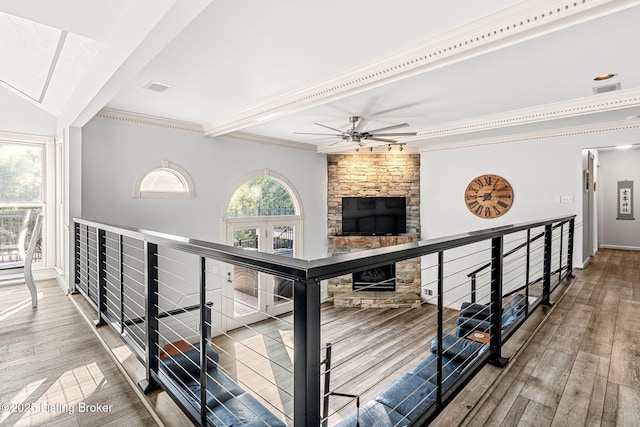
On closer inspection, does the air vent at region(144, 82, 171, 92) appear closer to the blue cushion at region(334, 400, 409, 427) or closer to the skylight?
the skylight

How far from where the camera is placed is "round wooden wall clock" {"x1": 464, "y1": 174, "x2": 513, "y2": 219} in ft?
20.0

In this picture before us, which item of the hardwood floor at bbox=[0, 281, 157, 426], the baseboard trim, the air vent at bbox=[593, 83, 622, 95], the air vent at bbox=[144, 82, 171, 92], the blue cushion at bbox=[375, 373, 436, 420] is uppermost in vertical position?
the air vent at bbox=[593, 83, 622, 95]

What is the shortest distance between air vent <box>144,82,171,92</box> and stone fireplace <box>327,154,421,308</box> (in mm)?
4364

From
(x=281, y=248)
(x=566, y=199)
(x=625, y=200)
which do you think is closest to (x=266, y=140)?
(x=281, y=248)

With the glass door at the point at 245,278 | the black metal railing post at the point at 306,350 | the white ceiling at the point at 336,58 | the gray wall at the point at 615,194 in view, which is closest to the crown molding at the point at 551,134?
the white ceiling at the point at 336,58

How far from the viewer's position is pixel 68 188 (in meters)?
3.75

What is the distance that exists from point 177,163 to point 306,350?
4899 mm

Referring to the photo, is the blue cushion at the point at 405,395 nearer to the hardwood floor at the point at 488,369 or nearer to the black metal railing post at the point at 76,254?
the hardwood floor at the point at 488,369

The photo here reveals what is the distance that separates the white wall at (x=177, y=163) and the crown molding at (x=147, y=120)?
6 cm

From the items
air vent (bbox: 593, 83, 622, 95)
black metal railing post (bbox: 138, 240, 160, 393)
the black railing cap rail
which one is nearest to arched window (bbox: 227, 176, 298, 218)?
black metal railing post (bbox: 138, 240, 160, 393)

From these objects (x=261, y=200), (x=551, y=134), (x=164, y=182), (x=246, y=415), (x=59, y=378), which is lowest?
(x=246, y=415)

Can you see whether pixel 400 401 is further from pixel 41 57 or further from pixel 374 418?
pixel 41 57

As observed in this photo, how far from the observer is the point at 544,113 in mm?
4391

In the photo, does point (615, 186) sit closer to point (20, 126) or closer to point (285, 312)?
point (285, 312)
